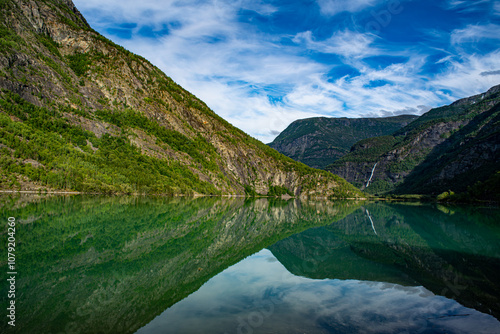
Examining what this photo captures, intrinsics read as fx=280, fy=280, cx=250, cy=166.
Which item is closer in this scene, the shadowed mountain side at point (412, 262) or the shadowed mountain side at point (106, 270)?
the shadowed mountain side at point (106, 270)

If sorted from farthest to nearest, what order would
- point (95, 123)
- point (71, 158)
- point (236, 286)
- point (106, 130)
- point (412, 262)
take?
point (106, 130), point (95, 123), point (71, 158), point (412, 262), point (236, 286)

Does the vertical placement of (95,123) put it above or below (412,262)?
above

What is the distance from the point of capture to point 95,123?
355 ft

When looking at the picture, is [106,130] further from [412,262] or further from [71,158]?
[412,262]

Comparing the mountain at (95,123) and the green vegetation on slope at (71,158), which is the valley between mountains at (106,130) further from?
the mountain at (95,123)

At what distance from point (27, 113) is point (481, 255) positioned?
110429 mm

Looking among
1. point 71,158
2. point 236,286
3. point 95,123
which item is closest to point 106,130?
point 95,123

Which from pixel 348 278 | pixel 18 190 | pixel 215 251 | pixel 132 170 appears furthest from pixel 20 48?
pixel 348 278

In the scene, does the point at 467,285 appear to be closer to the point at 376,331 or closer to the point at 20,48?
the point at 376,331

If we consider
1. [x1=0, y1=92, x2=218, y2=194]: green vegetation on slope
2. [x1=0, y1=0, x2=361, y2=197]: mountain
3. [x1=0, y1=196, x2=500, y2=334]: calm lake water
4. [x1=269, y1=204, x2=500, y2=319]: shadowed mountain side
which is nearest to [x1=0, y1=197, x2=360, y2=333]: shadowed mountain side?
[x1=0, y1=196, x2=500, y2=334]: calm lake water

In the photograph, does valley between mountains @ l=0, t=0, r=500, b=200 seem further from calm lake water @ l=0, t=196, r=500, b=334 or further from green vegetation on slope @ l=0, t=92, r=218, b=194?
calm lake water @ l=0, t=196, r=500, b=334

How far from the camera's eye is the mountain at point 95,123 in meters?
75.7

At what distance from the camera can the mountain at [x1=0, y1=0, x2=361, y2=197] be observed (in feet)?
248

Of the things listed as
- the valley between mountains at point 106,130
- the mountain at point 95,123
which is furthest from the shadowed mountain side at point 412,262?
the mountain at point 95,123
